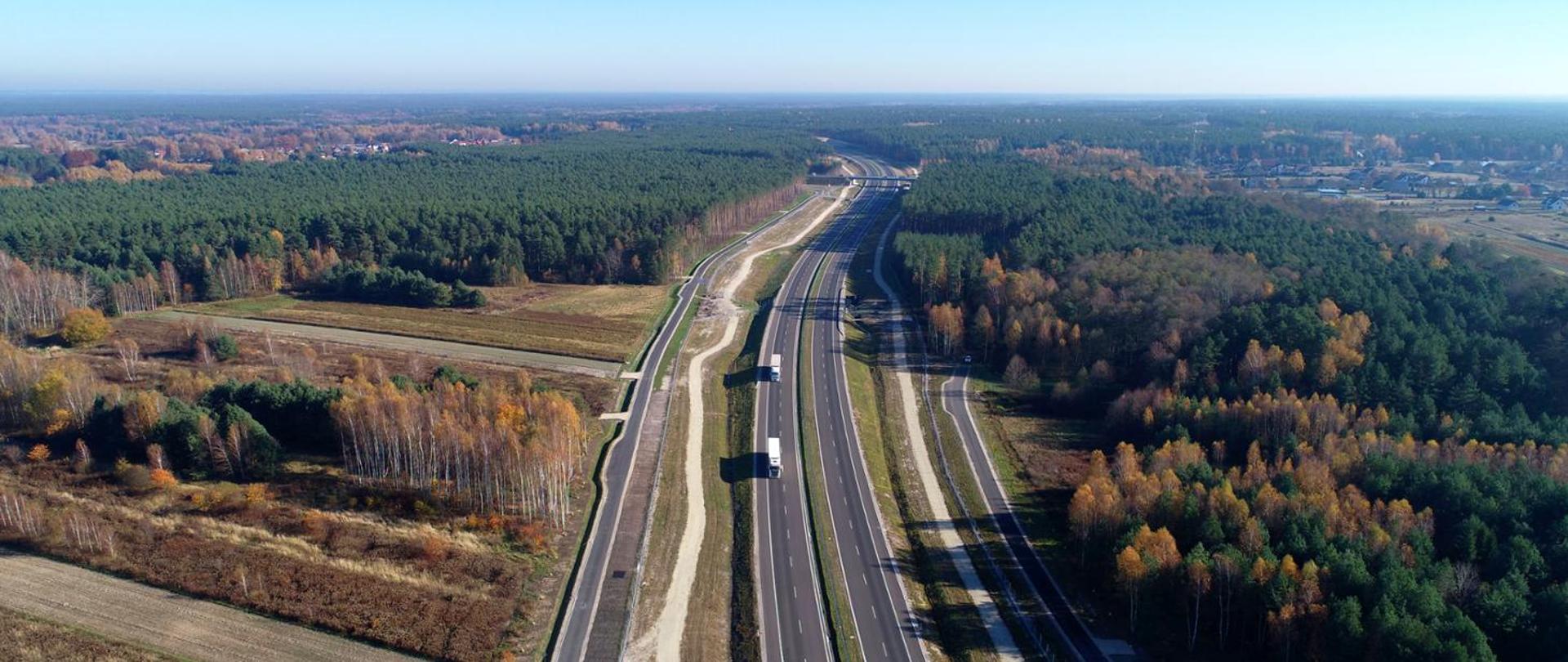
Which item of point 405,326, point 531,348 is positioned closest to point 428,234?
point 405,326

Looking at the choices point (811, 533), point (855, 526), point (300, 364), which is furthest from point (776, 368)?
point (300, 364)

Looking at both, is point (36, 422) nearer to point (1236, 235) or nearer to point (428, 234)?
point (428, 234)

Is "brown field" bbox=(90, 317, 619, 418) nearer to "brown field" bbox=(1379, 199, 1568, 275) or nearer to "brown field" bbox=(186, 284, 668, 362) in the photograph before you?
"brown field" bbox=(186, 284, 668, 362)

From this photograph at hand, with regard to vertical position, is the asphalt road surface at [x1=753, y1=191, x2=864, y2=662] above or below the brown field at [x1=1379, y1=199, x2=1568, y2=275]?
below

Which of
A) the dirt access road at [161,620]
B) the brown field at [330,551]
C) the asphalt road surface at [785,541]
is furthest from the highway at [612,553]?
the dirt access road at [161,620]

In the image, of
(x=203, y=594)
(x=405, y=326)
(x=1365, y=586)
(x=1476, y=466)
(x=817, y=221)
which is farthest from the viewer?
(x=817, y=221)

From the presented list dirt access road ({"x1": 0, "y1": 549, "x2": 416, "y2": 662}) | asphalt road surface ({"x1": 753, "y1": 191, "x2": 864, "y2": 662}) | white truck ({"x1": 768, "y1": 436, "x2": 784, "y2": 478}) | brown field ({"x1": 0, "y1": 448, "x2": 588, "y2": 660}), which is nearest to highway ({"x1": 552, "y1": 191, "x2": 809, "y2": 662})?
brown field ({"x1": 0, "y1": 448, "x2": 588, "y2": 660})

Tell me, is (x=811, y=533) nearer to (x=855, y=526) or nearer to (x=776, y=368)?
(x=855, y=526)
